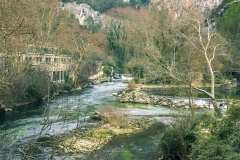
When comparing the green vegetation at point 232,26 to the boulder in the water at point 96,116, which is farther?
the green vegetation at point 232,26

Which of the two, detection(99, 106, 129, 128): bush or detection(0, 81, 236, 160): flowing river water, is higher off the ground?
detection(99, 106, 129, 128): bush

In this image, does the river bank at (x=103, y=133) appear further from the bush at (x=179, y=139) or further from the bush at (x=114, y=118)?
the bush at (x=179, y=139)

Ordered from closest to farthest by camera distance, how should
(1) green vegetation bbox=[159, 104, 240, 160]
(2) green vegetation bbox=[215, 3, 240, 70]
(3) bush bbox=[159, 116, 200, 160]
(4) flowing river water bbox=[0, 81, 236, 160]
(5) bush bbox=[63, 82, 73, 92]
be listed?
(1) green vegetation bbox=[159, 104, 240, 160] < (3) bush bbox=[159, 116, 200, 160] < (4) flowing river water bbox=[0, 81, 236, 160] < (5) bush bbox=[63, 82, 73, 92] < (2) green vegetation bbox=[215, 3, 240, 70]

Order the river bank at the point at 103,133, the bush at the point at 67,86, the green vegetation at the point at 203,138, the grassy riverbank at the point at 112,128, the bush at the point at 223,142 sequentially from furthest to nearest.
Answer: the bush at the point at 67,86
the grassy riverbank at the point at 112,128
the river bank at the point at 103,133
the green vegetation at the point at 203,138
the bush at the point at 223,142

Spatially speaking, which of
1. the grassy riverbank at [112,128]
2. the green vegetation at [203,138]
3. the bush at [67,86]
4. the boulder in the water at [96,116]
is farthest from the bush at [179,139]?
the bush at [67,86]

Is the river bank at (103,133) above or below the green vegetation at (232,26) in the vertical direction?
below

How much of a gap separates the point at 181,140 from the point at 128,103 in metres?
19.1

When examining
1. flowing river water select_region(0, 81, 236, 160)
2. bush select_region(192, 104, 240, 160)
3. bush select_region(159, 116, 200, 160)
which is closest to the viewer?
bush select_region(192, 104, 240, 160)

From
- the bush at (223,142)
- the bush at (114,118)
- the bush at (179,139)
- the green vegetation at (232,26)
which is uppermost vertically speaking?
the green vegetation at (232,26)

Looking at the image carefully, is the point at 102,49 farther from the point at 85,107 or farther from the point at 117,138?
the point at 117,138

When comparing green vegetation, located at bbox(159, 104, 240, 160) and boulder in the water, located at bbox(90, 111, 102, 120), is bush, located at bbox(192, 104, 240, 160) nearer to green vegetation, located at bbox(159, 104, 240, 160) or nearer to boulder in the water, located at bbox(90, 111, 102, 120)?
green vegetation, located at bbox(159, 104, 240, 160)

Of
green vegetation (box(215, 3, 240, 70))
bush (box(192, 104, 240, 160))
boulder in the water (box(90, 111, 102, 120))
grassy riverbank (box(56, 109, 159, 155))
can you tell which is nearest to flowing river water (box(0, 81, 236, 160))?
boulder in the water (box(90, 111, 102, 120))

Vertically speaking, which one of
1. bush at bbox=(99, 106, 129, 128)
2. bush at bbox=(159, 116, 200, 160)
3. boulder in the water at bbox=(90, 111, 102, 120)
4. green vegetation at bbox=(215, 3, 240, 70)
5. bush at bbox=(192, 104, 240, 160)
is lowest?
boulder in the water at bbox=(90, 111, 102, 120)

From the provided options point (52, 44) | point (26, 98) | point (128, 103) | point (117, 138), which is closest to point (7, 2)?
point (117, 138)
